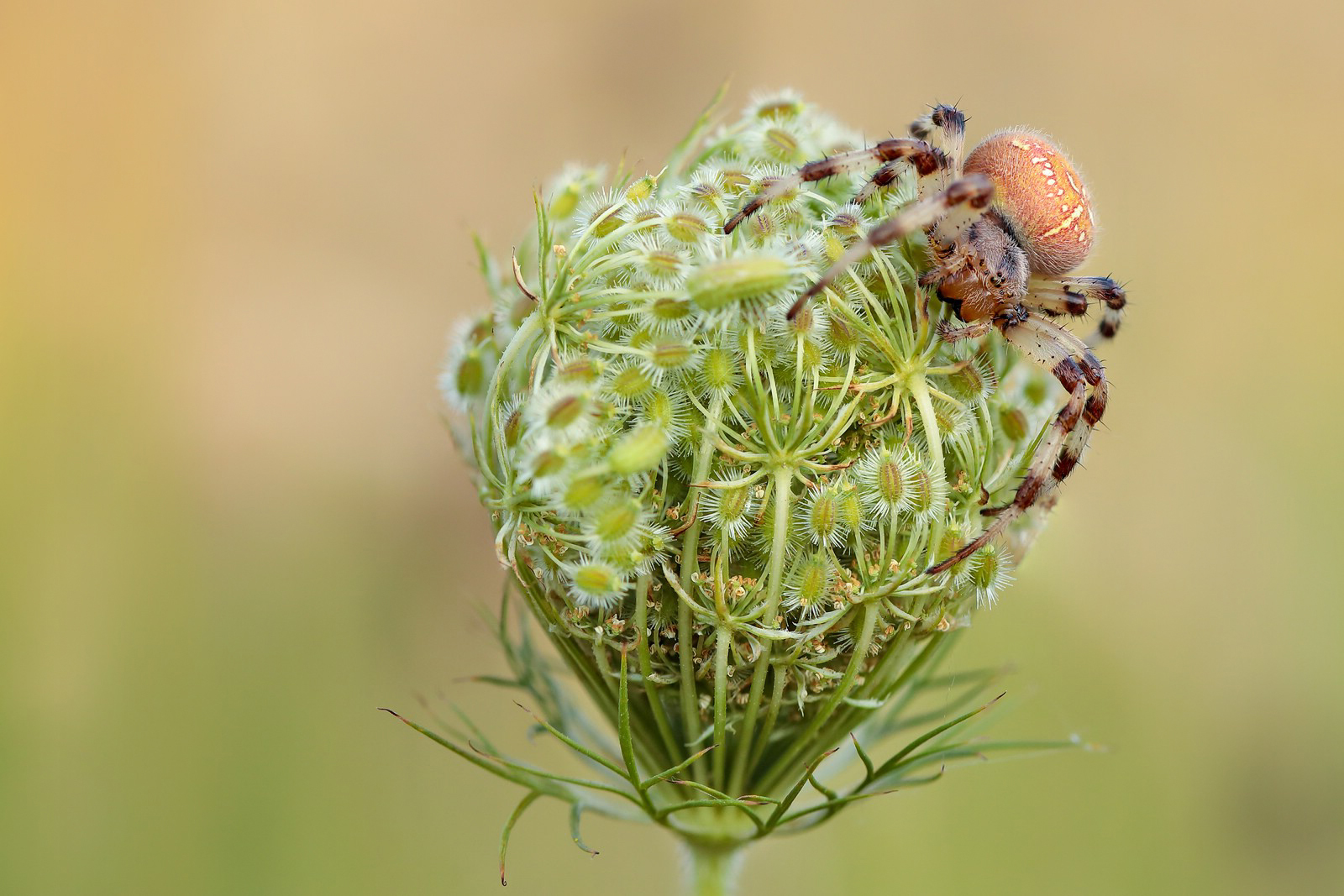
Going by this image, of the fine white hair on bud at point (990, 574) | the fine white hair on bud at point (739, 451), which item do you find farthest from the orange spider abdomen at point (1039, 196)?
the fine white hair on bud at point (990, 574)

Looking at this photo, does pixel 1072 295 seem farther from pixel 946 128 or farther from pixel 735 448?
pixel 735 448

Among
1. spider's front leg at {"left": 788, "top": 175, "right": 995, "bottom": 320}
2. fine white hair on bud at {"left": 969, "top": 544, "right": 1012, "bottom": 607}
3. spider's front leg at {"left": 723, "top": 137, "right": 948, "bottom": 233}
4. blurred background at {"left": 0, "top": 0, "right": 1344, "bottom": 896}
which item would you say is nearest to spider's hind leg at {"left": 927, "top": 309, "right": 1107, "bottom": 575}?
fine white hair on bud at {"left": 969, "top": 544, "right": 1012, "bottom": 607}

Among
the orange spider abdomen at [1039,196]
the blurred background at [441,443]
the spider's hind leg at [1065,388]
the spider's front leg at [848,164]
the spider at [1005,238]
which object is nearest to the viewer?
the spider's front leg at [848,164]

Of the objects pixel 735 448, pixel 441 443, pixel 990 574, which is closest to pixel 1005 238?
pixel 990 574

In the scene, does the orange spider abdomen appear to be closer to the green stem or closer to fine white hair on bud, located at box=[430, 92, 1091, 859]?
fine white hair on bud, located at box=[430, 92, 1091, 859]

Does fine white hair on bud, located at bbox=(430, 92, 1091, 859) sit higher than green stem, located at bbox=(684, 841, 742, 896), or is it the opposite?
fine white hair on bud, located at bbox=(430, 92, 1091, 859)

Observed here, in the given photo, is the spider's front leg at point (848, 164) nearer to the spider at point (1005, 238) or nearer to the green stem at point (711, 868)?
the spider at point (1005, 238)
